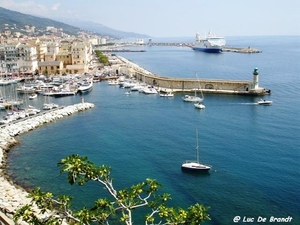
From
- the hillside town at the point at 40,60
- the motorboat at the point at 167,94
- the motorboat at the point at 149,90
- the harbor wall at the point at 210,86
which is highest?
the hillside town at the point at 40,60

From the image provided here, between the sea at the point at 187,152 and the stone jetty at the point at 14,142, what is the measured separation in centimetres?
86

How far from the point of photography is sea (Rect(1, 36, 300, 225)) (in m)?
20.8

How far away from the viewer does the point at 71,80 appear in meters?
65.9

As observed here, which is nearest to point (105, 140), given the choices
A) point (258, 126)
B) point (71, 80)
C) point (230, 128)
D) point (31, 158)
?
point (31, 158)

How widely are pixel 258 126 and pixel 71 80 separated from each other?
41207mm

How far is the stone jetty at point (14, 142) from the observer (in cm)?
1923

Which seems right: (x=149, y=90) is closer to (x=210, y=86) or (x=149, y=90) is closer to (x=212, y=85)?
(x=210, y=86)

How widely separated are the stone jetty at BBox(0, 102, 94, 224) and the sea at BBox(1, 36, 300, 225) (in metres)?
0.86

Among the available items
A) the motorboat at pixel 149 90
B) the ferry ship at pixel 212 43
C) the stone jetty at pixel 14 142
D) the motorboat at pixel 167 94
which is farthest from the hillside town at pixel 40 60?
the ferry ship at pixel 212 43

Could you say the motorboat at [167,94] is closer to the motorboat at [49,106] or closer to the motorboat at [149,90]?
the motorboat at [149,90]

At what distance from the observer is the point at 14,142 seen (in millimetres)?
A: 32469

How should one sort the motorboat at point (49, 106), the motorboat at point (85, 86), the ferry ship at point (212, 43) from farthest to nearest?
1. the ferry ship at point (212, 43)
2. the motorboat at point (85, 86)
3. the motorboat at point (49, 106)

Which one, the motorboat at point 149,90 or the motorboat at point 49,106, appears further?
the motorboat at point 149,90

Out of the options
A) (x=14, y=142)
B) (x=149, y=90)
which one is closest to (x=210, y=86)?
(x=149, y=90)
